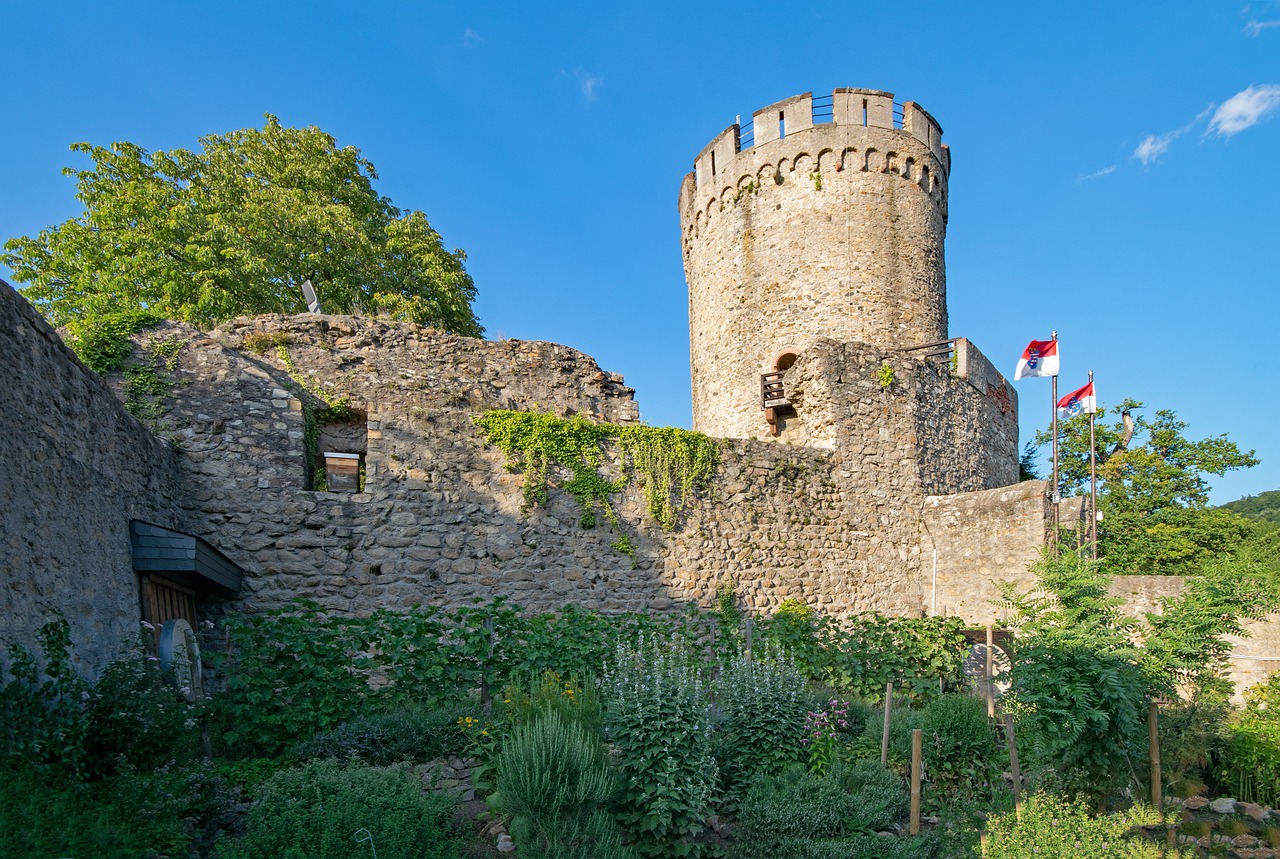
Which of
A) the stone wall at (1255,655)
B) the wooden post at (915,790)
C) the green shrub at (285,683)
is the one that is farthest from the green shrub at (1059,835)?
the green shrub at (285,683)

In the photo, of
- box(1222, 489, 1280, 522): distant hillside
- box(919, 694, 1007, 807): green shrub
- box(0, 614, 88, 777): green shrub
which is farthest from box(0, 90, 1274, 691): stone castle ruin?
box(1222, 489, 1280, 522): distant hillside

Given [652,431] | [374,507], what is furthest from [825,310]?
[374,507]

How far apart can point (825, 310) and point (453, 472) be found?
33.5 feet

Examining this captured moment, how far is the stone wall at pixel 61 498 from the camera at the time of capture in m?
4.45

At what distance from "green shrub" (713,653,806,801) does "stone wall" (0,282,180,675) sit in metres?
4.77

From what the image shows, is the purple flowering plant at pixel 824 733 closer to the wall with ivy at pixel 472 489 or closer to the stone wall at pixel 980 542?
the wall with ivy at pixel 472 489

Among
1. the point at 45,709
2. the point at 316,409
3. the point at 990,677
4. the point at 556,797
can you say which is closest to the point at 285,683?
the point at 45,709

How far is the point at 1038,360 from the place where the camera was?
14.6 meters

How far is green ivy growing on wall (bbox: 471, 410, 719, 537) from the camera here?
381 inches

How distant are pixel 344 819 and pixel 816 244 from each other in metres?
15.2

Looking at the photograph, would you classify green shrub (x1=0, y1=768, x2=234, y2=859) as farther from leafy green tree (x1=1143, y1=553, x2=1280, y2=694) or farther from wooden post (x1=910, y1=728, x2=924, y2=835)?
leafy green tree (x1=1143, y1=553, x2=1280, y2=694)

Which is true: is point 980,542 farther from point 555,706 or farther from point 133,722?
point 133,722

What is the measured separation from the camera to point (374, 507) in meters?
8.79

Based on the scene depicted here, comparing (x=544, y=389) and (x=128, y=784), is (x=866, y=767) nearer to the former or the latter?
(x=128, y=784)
